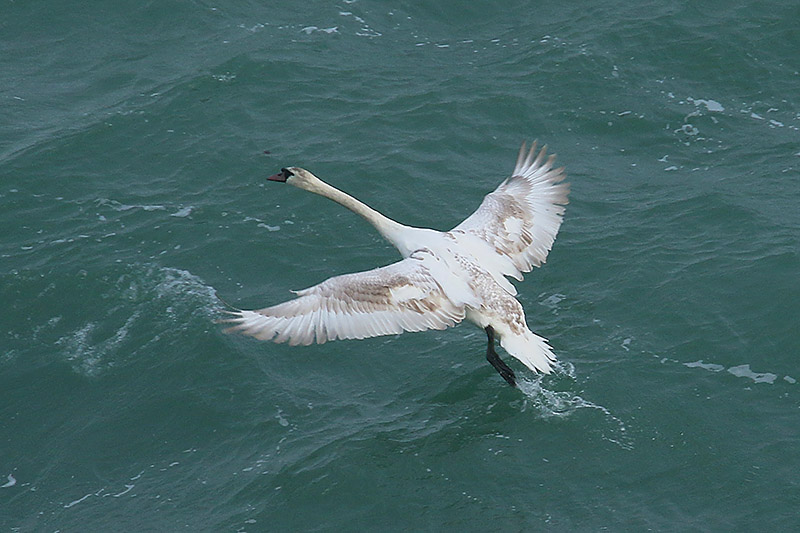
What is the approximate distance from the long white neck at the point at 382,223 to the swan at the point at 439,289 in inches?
0.5

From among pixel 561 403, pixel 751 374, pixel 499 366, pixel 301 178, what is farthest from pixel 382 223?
pixel 751 374

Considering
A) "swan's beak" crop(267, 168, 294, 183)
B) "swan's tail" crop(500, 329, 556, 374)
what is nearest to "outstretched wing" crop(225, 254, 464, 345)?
"swan's tail" crop(500, 329, 556, 374)

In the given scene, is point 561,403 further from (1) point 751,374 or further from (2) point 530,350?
(1) point 751,374

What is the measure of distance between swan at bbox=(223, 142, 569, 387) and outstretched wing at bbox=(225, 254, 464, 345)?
0.01m

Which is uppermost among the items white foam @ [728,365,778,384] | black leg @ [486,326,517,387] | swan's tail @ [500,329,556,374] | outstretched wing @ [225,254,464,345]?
outstretched wing @ [225,254,464,345]

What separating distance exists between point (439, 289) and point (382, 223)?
1669mm

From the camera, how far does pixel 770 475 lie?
1134cm

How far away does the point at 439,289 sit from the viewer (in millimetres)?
12742

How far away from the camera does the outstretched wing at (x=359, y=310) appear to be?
1189 cm

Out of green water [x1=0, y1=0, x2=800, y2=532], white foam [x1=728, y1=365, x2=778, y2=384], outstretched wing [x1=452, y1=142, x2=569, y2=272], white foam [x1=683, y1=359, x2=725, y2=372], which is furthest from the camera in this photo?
outstretched wing [x1=452, y1=142, x2=569, y2=272]

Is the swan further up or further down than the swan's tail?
further up

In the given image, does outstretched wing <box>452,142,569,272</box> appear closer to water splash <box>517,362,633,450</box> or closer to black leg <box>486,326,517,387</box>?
black leg <box>486,326,517,387</box>

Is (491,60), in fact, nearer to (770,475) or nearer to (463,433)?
(463,433)

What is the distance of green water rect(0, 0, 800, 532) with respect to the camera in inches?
465
